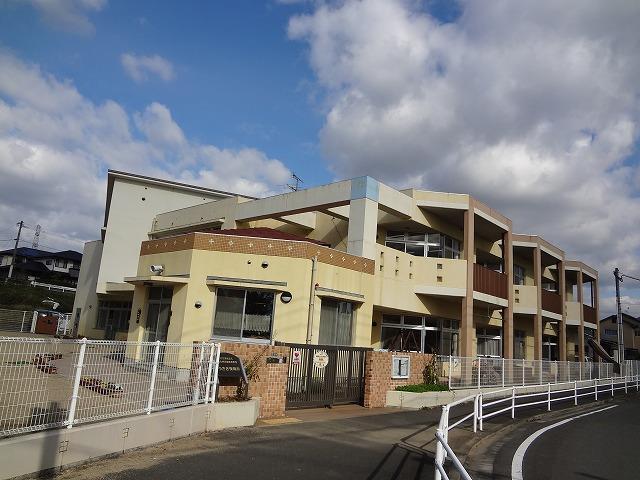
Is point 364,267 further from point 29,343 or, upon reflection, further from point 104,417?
point 29,343

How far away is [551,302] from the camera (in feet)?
98.0

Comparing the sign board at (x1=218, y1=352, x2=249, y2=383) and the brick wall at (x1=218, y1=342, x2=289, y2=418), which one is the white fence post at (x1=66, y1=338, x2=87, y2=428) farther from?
the brick wall at (x1=218, y1=342, x2=289, y2=418)

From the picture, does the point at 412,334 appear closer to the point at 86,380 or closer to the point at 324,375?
the point at 324,375

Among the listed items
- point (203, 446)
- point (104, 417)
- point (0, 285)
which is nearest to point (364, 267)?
point (203, 446)

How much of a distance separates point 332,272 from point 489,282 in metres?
9.86

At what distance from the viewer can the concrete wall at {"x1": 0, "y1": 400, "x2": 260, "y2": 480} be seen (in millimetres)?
5438

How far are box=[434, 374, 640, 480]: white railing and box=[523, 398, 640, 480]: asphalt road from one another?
1239 mm

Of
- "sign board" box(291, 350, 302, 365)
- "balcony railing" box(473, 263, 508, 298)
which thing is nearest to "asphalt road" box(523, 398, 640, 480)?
"sign board" box(291, 350, 302, 365)

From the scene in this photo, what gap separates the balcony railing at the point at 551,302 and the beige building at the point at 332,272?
111 millimetres

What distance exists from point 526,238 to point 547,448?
68.2 ft

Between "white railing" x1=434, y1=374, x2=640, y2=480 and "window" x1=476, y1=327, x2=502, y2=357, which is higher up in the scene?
"window" x1=476, y1=327, x2=502, y2=357

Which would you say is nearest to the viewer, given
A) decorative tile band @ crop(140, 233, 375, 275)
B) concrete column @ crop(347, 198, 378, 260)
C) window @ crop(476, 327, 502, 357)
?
decorative tile band @ crop(140, 233, 375, 275)

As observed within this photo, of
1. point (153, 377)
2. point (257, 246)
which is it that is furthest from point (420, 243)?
point (153, 377)

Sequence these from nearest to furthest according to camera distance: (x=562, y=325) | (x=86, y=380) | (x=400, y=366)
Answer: (x=86, y=380), (x=400, y=366), (x=562, y=325)
